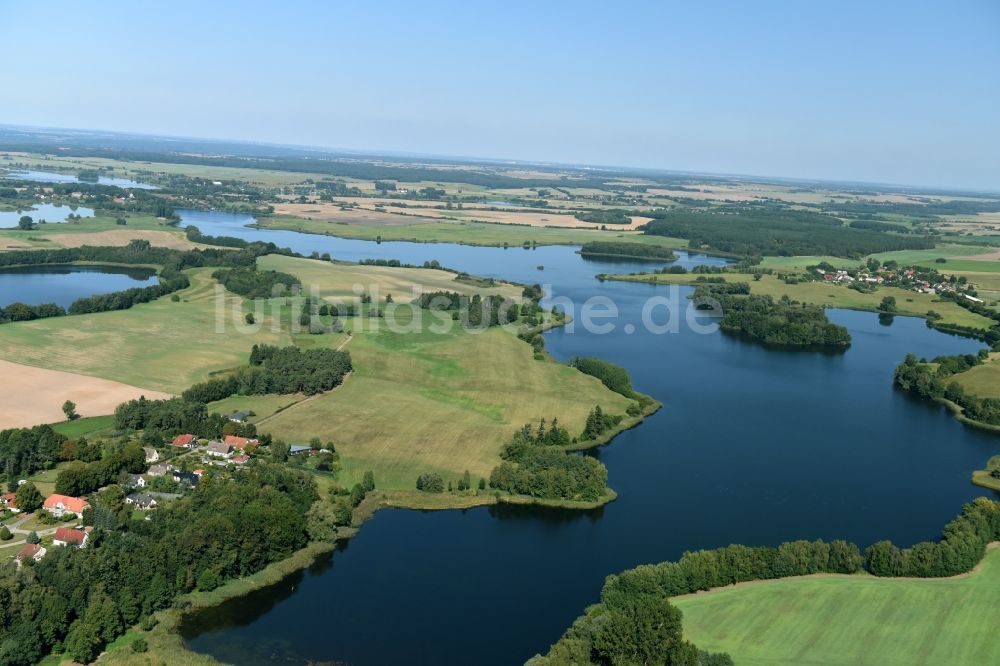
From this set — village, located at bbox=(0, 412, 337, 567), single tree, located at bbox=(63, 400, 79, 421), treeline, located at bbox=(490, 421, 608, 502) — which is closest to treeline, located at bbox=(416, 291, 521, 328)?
village, located at bbox=(0, 412, 337, 567)

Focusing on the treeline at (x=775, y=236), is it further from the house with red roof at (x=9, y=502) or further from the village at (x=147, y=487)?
the house with red roof at (x=9, y=502)

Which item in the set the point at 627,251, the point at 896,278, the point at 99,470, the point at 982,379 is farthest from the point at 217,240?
the point at 896,278

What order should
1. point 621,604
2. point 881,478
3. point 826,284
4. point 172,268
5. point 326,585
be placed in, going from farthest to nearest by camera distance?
point 826,284, point 172,268, point 881,478, point 326,585, point 621,604

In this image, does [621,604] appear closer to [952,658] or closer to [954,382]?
[952,658]

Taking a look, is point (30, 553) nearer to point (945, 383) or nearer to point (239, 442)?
point (239, 442)

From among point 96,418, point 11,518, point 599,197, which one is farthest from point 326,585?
point 599,197

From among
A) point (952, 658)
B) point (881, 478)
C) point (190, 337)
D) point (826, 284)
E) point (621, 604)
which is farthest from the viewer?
point (826, 284)

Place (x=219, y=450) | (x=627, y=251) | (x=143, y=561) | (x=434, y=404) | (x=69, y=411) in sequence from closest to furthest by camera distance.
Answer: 1. (x=143, y=561)
2. (x=219, y=450)
3. (x=69, y=411)
4. (x=434, y=404)
5. (x=627, y=251)
